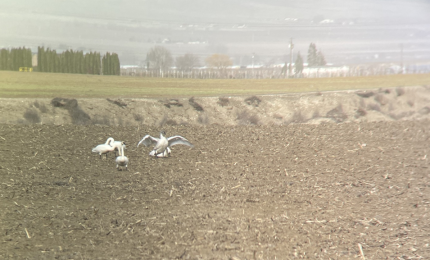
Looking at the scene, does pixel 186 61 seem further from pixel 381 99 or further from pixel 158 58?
pixel 381 99

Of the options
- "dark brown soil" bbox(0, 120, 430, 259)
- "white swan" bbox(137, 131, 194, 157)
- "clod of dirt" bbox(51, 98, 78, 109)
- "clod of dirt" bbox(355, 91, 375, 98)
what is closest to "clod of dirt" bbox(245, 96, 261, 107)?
"dark brown soil" bbox(0, 120, 430, 259)

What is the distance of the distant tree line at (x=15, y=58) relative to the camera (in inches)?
325

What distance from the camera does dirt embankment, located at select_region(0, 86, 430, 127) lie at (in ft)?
28.8

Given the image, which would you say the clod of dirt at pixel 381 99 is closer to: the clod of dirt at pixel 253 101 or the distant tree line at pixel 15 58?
the clod of dirt at pixel 253 101

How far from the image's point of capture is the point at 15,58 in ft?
27.3

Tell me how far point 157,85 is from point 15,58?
2.65 metres

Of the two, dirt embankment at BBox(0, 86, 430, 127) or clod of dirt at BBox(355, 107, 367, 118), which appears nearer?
dirt embankment at BBox(0, 86, 430, 127)

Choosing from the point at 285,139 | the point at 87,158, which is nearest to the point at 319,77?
the point at 285,139

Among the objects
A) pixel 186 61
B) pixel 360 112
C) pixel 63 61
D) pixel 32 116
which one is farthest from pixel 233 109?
pixel 32 116

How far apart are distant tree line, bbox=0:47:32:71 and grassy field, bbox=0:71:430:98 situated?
0.16m

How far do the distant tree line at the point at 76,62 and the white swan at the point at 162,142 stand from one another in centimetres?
258

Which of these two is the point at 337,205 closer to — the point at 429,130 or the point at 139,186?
the point at 139,186

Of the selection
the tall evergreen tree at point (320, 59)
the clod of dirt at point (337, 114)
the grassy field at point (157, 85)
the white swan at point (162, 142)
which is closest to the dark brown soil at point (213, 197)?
the white swan at point (162, 142)

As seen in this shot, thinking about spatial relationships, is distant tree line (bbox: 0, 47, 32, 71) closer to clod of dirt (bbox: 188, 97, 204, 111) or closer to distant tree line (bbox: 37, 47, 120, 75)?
distant tree line (bbox: 37, 47, 120, 75)
